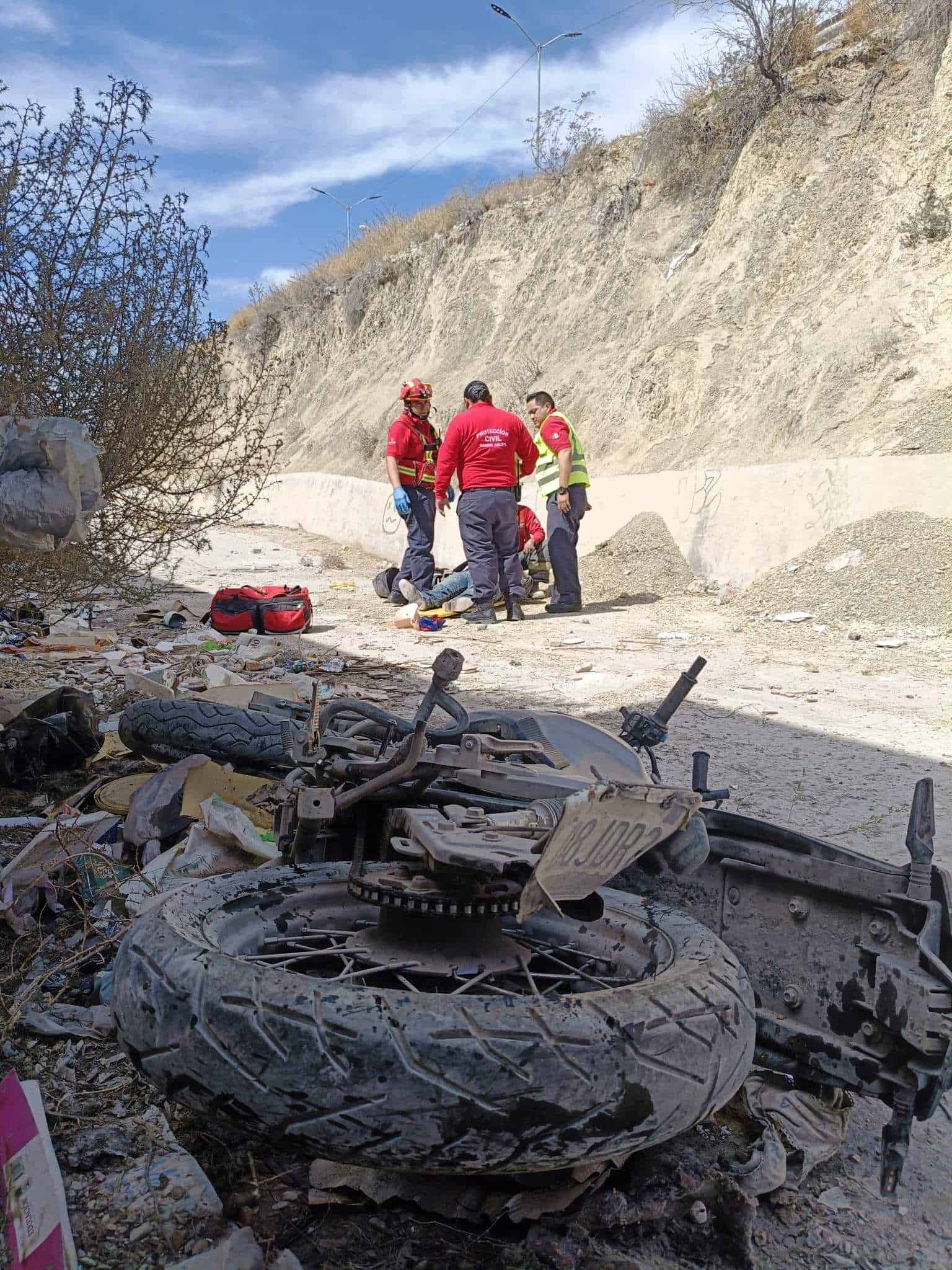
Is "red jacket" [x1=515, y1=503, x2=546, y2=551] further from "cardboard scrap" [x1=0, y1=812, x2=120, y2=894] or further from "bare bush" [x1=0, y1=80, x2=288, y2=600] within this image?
"cardboard scrap" [x1=0, y1=812, x2=120, y2=894]

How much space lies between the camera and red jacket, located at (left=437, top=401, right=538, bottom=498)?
900 centimetres

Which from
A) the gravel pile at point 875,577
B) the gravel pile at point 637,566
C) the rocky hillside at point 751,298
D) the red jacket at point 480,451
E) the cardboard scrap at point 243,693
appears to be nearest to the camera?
the cardboard scrap at point 243,693

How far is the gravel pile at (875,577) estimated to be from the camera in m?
8.44

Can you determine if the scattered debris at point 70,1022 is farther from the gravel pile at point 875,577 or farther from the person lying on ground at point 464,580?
the gravel pile at point 875,577

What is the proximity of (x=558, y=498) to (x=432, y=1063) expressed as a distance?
8352mm

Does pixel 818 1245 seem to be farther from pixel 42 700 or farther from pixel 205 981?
pixel 42 700

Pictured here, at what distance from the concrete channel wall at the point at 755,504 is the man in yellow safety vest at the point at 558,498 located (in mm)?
1856

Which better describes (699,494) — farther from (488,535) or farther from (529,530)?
(488,535)

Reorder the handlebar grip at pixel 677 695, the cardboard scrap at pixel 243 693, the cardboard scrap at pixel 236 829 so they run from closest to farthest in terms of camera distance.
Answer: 1. the handlebar grip at pixel 677 695
2. the cardboard scrap at pixel 236 829
3. the cardboard scrap at pixel 243 693

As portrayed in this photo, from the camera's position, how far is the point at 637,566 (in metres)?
11.2

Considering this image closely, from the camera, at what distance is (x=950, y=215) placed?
1202 centimetres

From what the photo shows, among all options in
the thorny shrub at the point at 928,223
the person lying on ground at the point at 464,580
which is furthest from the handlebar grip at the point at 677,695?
the thorny shrub at the point at 928,223

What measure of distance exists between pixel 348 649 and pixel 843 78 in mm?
12972

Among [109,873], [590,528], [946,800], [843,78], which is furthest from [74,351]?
[843,78]
